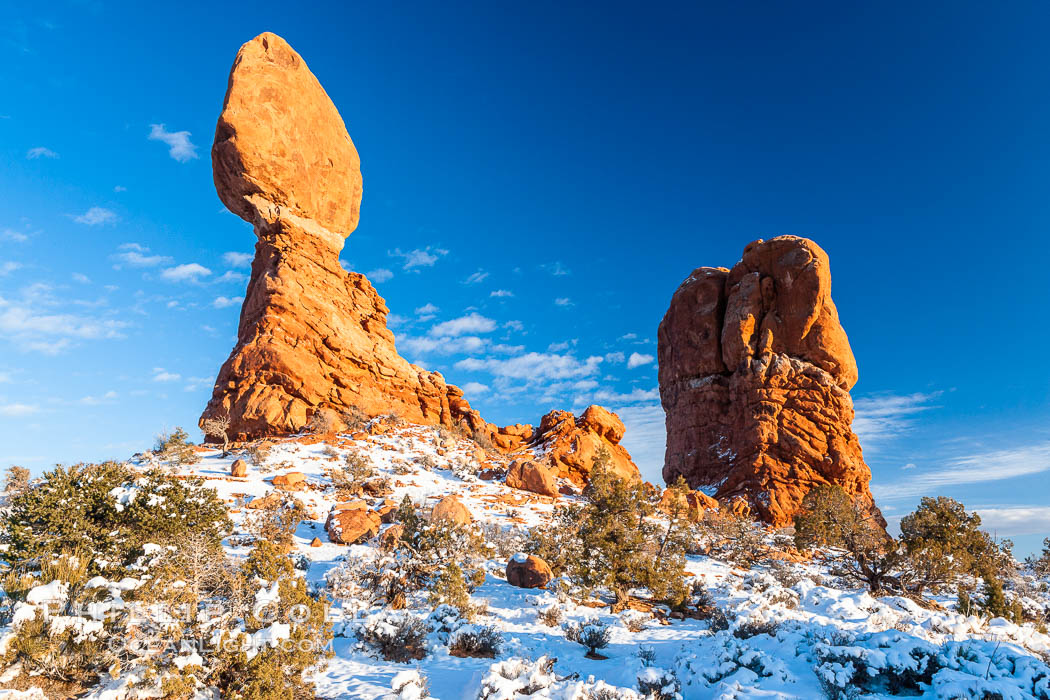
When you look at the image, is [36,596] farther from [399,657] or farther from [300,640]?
[399,657]

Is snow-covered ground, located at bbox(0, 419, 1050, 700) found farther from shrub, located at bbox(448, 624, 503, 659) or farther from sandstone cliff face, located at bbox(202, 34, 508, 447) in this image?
sandstone cliff face, located at bbox(202, 34, 508, 447)

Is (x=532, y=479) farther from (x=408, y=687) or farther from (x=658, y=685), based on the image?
(x=408, y=687)

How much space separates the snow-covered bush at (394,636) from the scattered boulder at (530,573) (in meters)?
3.77

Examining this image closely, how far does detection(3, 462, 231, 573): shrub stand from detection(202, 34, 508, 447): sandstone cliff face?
563 inches

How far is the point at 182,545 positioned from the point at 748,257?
34806mm

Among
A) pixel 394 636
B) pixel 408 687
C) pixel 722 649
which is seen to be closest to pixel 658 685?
pixel 722 649

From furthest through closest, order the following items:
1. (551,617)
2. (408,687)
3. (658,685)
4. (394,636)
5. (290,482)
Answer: (290,482) → (551,617) → (394,636) → (658,685) → (408,687)

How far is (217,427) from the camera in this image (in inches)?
893

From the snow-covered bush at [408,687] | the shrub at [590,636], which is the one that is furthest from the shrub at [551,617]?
the snow-covered bush at [408,687]

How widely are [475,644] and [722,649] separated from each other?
154 inches

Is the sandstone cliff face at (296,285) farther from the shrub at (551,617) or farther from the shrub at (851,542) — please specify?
the shrub at (551,617)

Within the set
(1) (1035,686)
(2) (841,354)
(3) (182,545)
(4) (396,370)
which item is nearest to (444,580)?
(3) (182,545)

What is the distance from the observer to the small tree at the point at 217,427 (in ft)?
74.3

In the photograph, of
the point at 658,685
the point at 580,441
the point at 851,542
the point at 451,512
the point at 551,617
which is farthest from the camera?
the point at 580,441
